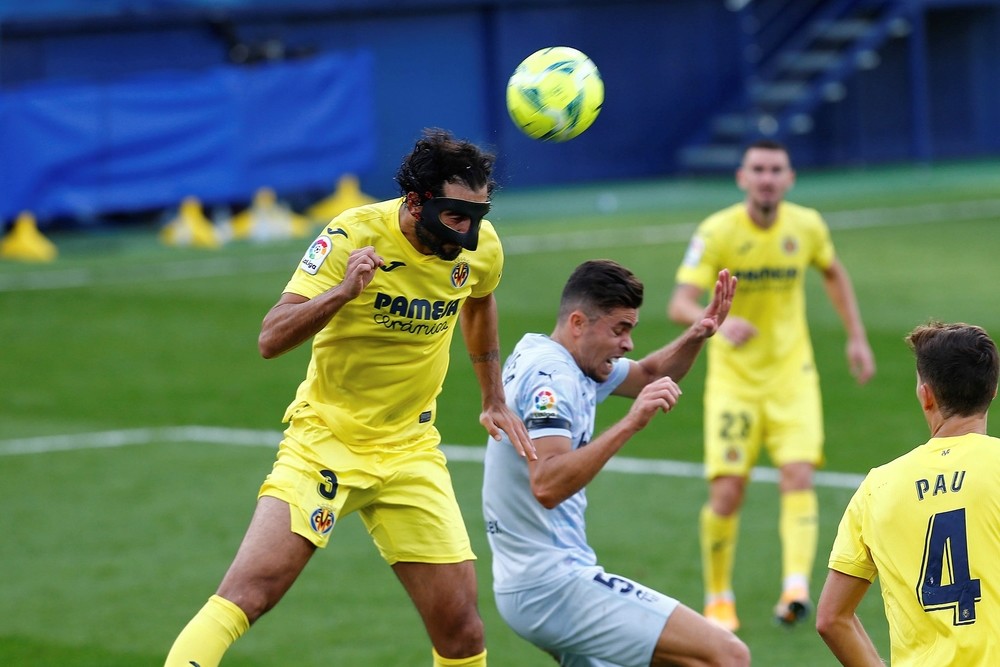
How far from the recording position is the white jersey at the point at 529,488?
21.1ft

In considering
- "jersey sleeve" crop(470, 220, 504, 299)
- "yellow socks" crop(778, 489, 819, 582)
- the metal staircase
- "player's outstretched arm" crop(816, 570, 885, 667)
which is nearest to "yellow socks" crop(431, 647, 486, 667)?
"jersey sleeve" crop(470, 220, 504, 299)

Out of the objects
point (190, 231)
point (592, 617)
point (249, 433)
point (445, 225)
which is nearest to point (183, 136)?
point (190, 231)

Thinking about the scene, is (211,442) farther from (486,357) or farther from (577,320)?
(577,320)

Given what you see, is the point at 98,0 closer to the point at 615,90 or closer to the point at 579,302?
the point at 615,90

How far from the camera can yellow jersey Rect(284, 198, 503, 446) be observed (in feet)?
22.4

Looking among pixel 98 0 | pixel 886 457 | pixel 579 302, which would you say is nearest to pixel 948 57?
pixel 98 0

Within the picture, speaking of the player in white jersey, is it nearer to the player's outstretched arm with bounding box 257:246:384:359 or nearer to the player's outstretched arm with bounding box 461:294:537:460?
the player's outstretched arm with bounding box 461:294:537:460

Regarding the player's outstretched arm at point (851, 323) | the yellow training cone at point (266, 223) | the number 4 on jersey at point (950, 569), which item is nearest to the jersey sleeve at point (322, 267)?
the number 4 on jersey at point (950, 569)

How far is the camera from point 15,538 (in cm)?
1134

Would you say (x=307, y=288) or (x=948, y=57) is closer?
(x=307, y=288)

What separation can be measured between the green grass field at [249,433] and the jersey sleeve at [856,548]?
354 cm

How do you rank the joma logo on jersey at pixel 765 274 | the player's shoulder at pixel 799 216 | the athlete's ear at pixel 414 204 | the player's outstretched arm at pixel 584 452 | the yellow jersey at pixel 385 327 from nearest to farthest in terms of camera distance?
the player's outstretched arm at pixel 584 452
the athlete's ear at pixel 414 204
the yellow jersey at pixel 385 327
the joma logo on jersey at pixel 765 274
the player's shoulder at pixel 799 216

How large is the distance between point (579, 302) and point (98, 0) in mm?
24927

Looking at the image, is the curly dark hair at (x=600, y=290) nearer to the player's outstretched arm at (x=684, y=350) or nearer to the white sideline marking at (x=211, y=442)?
the player's outstretched arm at (x=684, y=350)
